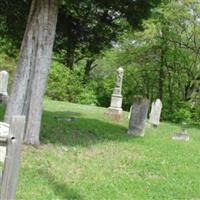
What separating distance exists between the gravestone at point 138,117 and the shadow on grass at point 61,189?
224 inches

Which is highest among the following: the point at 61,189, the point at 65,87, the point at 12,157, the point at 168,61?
the point at 168,61

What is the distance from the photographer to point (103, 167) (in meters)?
8.97

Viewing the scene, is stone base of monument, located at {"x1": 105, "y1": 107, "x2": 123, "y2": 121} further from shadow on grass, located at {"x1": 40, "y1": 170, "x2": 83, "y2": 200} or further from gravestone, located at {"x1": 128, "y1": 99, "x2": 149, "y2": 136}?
shadow on grass, located at {"x1": 40, "y1": 170, "x2": 83, "y2": 200}

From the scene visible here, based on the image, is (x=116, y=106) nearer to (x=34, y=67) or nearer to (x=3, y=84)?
(x=3, y=84)

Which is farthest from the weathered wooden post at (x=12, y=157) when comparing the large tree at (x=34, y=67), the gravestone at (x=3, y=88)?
the gravestone at (x=3, y=88)

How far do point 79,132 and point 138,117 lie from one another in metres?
2.12

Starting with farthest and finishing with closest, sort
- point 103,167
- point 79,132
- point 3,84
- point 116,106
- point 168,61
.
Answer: point 168,61 < point 3,84 < point 116,106 < point 79,132 < point 103,167

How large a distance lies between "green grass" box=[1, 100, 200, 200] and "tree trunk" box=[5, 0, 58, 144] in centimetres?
60

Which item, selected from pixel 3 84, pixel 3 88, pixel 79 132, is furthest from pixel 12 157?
pixel 3 84

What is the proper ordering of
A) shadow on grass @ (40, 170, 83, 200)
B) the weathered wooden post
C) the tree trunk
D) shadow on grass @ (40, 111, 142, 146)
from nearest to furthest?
1. the weathered wooden post
2. shadow on grass @ (40, 170, 83, 200)
3. the tree trunk
4. shadow on grass @ (40, 111, 142, 146)

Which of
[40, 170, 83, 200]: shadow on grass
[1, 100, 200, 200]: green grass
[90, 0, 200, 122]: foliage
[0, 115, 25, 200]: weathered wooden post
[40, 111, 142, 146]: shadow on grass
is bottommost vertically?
[40, 170, 83, 200]: shadow on grass

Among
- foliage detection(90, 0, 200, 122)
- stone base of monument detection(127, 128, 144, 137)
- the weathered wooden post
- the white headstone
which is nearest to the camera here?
the weathered wooden post

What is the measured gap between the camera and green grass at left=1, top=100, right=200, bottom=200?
7.39 meters

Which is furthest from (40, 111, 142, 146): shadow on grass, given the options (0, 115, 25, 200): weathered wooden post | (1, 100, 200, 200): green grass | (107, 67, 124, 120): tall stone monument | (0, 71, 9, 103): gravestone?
(0, 115, 25, 200): weathered wooden post
